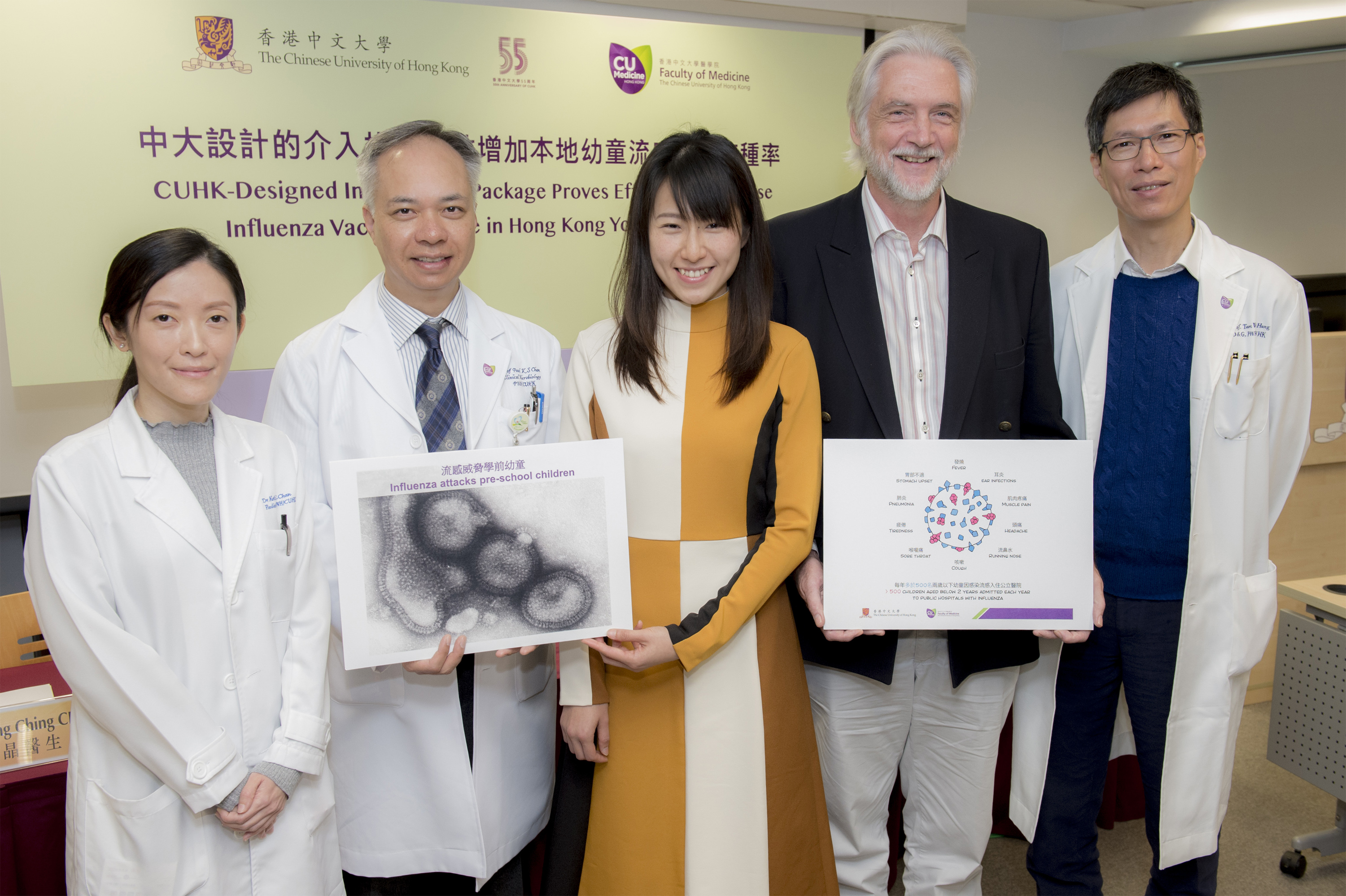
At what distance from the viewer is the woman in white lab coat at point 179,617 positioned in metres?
1.55

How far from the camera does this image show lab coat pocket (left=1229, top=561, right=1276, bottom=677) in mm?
2217

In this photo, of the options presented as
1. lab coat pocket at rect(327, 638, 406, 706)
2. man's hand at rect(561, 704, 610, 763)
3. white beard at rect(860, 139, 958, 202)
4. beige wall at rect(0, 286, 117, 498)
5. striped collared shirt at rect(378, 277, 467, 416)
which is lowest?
man's hand at rect(561, 704, 610, 763)

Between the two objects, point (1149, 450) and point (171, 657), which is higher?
point (1149, 450)

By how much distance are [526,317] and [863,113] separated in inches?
89.1

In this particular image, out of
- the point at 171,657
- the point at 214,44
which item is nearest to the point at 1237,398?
the point at 171,657

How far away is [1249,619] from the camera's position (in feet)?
7.33

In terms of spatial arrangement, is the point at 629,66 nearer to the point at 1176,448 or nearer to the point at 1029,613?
the point at 1176,448

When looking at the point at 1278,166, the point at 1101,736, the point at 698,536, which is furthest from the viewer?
the point at 1278,166

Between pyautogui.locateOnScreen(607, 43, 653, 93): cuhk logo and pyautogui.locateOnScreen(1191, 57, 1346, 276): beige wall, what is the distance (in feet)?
13.3

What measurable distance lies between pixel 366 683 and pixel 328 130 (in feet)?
8.76

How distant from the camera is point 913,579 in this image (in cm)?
196

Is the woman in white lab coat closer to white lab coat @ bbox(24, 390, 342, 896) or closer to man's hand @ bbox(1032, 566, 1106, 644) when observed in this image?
white lab coat @ bbox(24, 390, 342, 896)

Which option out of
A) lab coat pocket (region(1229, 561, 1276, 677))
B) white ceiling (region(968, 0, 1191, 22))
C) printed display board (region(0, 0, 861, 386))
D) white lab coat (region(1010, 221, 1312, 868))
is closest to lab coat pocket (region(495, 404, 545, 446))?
white lab coat (region(1010, 221, 1312, 868))

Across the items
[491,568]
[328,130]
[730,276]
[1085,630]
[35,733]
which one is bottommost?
[35,733]
